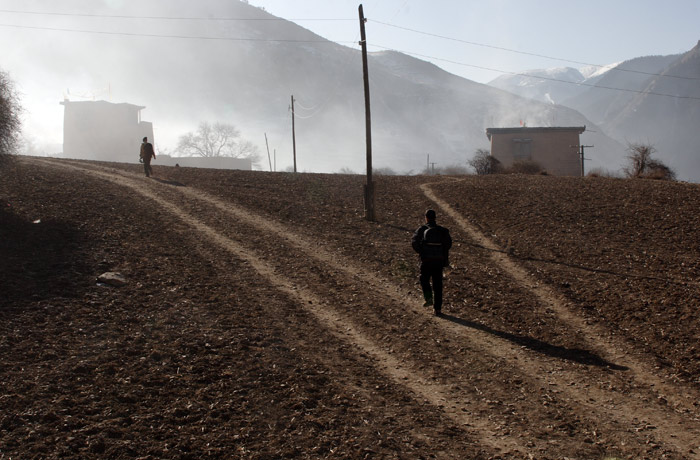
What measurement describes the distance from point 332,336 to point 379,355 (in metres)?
0.92

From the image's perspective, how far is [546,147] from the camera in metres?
55.5

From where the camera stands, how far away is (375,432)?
5.77m

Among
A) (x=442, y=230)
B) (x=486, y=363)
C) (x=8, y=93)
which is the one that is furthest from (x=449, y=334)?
(x=8, y=93)

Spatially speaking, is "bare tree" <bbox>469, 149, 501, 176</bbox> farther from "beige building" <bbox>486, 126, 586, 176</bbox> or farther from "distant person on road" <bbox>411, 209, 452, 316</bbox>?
"distant person on road" <bbox>411, 209, 452, 316</bbox>

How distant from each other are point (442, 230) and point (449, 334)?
1.84m

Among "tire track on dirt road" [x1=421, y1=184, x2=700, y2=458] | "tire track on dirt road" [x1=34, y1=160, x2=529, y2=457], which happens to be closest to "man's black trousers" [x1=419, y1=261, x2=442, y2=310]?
"tire track on dirt road" [x1=34, y1=160, x2=529, y2=457]

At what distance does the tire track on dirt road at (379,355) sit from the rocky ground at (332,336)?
41 millimetres

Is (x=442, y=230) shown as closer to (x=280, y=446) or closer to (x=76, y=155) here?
(x=280, y=446)

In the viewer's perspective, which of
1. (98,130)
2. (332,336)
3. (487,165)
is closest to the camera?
(332,336)

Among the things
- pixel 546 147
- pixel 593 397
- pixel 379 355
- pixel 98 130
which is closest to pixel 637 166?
pixel 546 147

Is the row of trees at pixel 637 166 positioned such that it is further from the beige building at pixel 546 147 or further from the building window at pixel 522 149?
the beige building at pixel 546 147

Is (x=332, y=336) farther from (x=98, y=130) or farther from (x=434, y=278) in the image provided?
(x=98, y=130)

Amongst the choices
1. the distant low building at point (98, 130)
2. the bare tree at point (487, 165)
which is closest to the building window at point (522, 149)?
the bare tree at point (487, 165)

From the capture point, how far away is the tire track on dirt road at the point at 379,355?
584 cm
